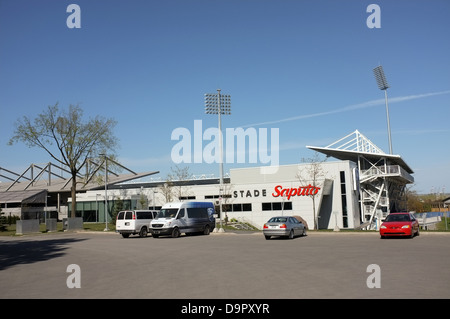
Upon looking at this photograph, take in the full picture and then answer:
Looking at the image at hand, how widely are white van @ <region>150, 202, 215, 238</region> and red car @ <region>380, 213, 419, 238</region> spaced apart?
13978 millimetres

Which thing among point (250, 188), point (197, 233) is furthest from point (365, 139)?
point (197, 233)

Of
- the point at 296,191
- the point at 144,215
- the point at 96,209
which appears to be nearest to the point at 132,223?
the point at 144,215

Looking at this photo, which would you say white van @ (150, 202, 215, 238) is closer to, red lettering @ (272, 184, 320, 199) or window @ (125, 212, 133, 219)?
window @ (125, 212, 133, 219)

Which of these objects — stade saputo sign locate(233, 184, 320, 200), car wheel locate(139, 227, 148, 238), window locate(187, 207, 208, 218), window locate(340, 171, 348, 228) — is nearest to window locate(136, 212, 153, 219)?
car wheel locate(139, 227, 148, 238)

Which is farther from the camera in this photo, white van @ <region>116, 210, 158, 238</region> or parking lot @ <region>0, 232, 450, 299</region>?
white van @ <region>116, 210, 158, 238</region>

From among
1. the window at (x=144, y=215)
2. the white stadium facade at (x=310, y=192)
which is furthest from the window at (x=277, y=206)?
the window at (x=144, y=215)

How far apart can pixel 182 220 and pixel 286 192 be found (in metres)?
22.4

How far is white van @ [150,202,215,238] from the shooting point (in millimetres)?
29672

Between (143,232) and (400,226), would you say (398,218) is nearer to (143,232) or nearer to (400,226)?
(400,226)

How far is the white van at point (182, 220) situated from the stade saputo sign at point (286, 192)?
17.7 metres

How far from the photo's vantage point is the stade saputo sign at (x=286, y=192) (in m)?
48.5

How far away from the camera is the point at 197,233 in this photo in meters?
34.8

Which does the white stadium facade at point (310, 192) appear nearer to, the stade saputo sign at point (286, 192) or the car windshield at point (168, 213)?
the stade saputo sign at point (286, 192)

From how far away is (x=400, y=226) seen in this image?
2386cm
